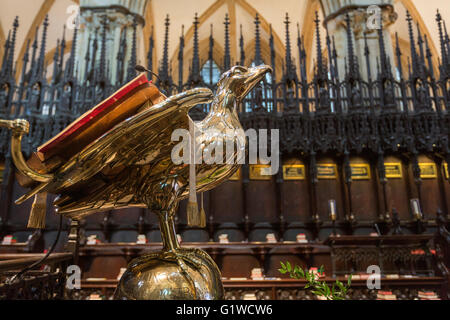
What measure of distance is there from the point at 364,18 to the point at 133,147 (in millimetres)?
8848

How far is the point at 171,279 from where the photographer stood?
0.69 metres

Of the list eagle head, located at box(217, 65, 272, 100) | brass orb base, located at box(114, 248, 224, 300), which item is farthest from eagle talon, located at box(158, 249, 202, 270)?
eagle head, located at box(217, 65, 272, 100)

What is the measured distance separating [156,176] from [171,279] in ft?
0.80

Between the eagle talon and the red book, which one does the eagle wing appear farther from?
the eagle talon

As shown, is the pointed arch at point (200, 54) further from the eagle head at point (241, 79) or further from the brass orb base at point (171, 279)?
the brass orb base at point (171, 279)

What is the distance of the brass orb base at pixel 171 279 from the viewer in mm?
672

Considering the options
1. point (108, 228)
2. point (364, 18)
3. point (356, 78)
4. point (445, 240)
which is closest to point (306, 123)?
point (356, 78)

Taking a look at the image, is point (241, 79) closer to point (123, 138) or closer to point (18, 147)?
point (123, 138)

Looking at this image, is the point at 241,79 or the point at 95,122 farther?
the point at 241,79

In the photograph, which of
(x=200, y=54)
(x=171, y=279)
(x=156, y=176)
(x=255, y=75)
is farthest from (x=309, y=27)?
(x=171, y=279)

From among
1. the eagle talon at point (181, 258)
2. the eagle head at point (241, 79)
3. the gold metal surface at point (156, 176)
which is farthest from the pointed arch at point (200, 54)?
the eagle talon at point (181, 258)

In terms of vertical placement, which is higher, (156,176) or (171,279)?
(156,176)

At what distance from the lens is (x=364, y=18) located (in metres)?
7.92
